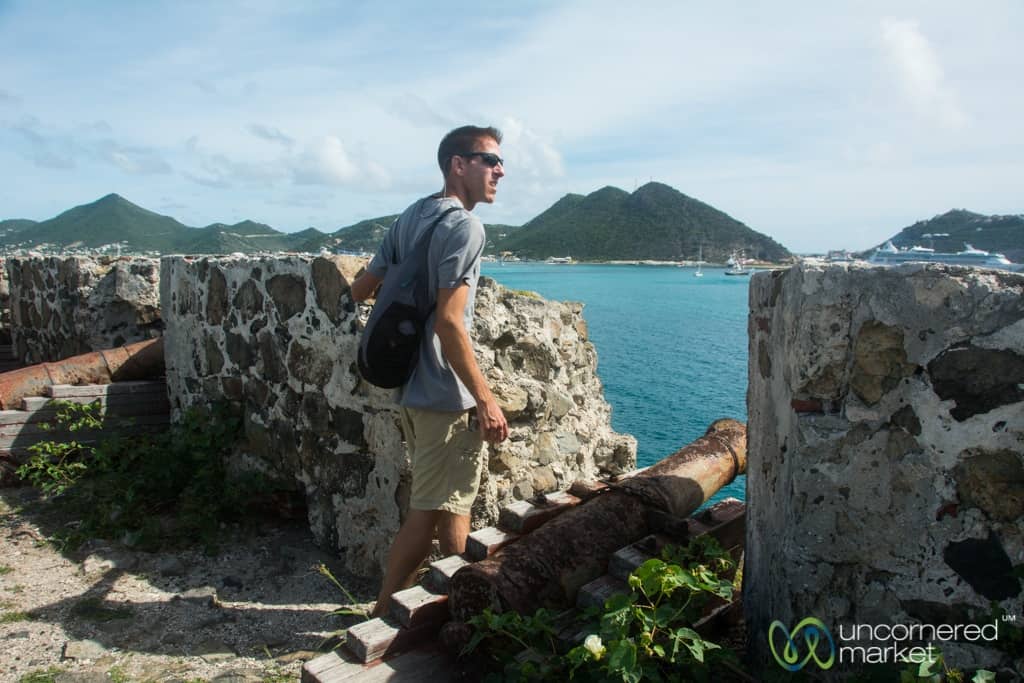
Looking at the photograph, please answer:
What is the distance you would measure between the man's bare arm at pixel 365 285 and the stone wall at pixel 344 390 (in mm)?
385

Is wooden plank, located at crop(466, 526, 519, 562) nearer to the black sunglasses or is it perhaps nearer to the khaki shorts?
the khaki shorts

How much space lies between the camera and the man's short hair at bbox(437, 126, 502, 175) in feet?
9.78

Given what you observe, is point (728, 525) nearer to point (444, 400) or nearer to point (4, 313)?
point (444, 400)

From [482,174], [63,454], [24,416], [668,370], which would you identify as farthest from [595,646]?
[668,370]

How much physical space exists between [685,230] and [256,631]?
317 feet

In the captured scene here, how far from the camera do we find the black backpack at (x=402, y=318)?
2.87 meters

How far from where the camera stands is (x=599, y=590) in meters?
2.51

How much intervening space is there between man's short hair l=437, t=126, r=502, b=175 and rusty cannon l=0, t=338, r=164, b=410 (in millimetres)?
3813

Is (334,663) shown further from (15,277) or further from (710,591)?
(15,277)

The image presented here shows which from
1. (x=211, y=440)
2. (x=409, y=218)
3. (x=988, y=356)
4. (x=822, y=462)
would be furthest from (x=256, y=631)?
(x=988, y=356)

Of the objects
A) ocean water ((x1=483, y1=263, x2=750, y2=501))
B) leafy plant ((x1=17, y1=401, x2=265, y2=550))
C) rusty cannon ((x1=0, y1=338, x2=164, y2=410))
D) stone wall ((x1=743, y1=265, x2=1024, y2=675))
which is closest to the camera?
stone wall ((x1=743, y1=265, x2=1024, y2=675))

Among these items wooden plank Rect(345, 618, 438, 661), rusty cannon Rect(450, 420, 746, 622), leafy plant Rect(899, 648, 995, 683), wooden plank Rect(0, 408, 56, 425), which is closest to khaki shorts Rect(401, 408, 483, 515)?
rusty cannon Rect(450, 420, 746, 622)

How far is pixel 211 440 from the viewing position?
4.81m

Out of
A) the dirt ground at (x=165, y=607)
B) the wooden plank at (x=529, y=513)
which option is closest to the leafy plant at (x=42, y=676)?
the dirt ground at (x=165, y=607)
